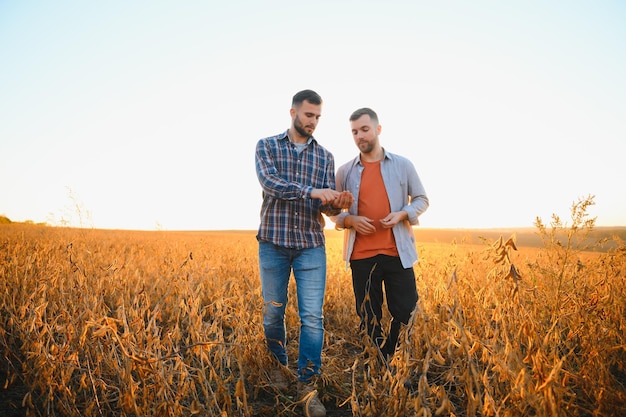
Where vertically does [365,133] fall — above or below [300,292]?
above

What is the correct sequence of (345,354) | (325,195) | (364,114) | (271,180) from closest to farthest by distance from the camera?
(325,195)
(271,180)
(364,114)
(345,354)

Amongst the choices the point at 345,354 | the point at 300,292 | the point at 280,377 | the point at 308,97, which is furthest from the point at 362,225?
the point at 345,354

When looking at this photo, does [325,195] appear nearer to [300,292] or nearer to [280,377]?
[300,292]

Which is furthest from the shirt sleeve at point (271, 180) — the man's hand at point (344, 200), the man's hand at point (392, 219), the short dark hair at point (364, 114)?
the short dark hair at point (364, 114)

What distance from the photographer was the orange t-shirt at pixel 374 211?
318 cm

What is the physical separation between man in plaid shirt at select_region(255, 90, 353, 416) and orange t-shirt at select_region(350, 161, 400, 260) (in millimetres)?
398

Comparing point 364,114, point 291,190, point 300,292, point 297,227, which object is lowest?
point 300,292

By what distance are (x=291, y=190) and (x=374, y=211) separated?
2.95 ft

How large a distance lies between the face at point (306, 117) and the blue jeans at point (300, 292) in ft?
3.24

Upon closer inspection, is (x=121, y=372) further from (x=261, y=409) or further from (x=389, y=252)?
(x=389, y=252)

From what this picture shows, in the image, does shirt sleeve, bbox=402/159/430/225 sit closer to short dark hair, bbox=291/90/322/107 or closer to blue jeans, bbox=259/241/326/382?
blue jeans, bbox=259/241/326/382

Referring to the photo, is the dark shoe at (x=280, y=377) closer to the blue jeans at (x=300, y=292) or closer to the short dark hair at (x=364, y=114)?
the blue jeans at (x=300, y=292)

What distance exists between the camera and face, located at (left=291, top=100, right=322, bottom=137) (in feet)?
9.82

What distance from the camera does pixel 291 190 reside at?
2.78 m
